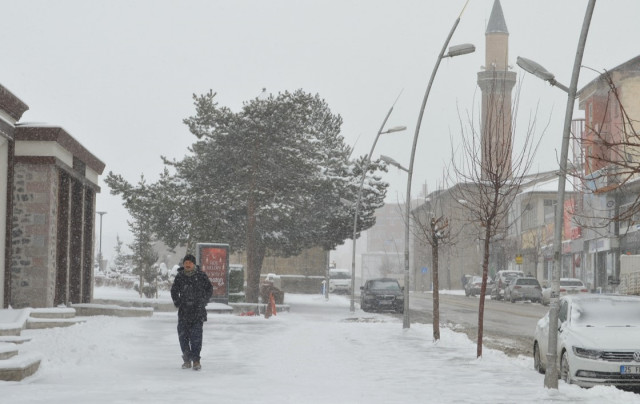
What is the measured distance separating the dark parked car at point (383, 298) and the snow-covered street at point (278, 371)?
56.2ft

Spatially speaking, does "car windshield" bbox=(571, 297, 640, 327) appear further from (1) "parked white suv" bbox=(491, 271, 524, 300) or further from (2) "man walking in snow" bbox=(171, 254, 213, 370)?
(1) "parked white suv" bbox=(491, 271, 524, 300)

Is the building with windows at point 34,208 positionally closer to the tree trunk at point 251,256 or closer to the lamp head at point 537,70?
the lamp head at point 537,70

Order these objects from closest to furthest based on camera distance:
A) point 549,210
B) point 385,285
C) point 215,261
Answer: point 215,261 < point 385,285 < point 549,210

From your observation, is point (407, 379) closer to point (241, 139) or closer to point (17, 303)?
point (17, 303)

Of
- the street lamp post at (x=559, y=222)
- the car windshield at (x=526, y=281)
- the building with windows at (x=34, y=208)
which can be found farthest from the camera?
the car windshield at (x=526, y=281)

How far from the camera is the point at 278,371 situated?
15.4m

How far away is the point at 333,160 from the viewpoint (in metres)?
49.8

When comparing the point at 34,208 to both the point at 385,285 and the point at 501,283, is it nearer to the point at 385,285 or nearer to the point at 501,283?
the point at 385,285

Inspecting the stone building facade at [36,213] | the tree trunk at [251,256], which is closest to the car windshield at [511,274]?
the tree trunk at [251,256]

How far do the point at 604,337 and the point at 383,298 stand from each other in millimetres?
28461

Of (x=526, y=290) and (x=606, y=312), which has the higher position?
(x=606, y=312)

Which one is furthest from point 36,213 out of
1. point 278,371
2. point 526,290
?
point 526,290

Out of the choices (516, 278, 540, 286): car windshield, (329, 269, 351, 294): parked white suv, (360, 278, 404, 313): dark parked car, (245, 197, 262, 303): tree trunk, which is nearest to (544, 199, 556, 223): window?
(329, 269, 351, 294): parked white suv

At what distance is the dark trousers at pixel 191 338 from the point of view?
1520 cm
